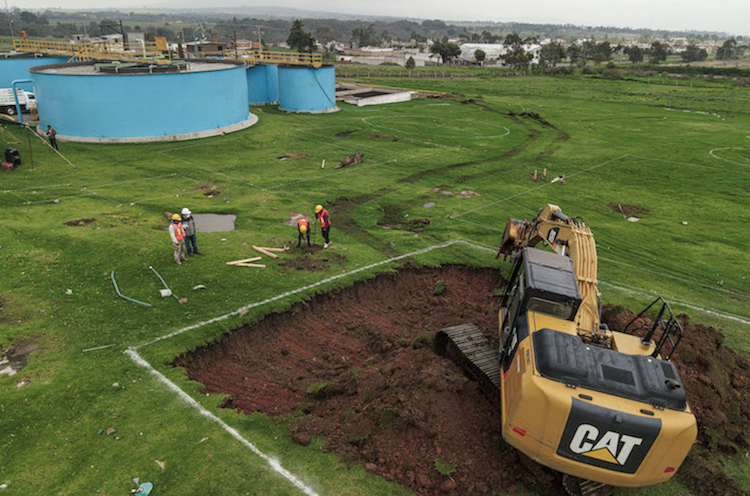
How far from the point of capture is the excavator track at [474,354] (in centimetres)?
1145

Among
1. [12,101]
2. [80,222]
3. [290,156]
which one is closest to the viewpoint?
[80,222]

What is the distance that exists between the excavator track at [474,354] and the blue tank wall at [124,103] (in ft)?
116

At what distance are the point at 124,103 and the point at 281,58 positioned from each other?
23.4 meters

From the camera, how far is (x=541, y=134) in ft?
156

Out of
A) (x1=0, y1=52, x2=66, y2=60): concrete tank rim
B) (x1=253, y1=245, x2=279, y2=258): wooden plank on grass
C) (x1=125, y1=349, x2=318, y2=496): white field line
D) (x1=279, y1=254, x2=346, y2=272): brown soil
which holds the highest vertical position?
(x1=0, y1=52, x2=66, y2=60): concrete tank rim

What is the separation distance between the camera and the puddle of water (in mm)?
22281

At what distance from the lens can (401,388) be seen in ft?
36.7

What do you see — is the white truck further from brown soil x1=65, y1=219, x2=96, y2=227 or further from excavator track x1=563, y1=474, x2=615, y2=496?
excavator track x1=563, y1=474, x2=615, y2=496

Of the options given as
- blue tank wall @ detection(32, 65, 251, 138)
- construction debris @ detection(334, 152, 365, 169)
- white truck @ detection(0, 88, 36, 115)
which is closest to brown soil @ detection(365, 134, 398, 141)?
construction debris @ detection(334, 152, 365, 169)

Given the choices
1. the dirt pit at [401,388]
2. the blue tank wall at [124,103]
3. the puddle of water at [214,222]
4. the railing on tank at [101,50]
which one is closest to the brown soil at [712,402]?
the dirt pit at [401,388]

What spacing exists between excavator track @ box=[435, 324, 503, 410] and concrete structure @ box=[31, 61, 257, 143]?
3502 cm

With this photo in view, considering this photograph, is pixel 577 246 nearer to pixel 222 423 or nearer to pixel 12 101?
pixel 222 423

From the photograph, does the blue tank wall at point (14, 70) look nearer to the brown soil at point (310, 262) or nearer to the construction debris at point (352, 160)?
the construction debris at point (352, 160)

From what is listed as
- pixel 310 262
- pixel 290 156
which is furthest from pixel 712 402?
pixel 290 156
